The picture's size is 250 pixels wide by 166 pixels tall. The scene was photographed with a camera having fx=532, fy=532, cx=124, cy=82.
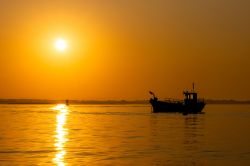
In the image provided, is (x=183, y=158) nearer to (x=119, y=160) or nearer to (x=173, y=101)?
(x=119, y=160)

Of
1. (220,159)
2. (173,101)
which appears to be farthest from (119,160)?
(173,101)

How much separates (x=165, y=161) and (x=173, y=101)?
96.0m

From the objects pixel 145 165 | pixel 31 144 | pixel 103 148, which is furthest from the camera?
pixel 31 144

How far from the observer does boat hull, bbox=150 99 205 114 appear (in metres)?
124

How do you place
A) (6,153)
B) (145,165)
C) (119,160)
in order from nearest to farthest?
(145,165), (119,160), (6,153)

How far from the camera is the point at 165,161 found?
1371 inches

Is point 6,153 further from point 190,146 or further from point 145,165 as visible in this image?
point 190,146

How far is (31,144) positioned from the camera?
46344 mm

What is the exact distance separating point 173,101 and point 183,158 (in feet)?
308

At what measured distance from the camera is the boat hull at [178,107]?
408 feet

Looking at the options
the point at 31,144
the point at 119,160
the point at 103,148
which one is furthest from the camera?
the point at 31,144

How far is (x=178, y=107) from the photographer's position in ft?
421

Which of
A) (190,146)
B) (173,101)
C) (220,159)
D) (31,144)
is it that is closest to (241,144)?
(190,146)

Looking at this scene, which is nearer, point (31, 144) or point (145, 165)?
point (145, 165)
